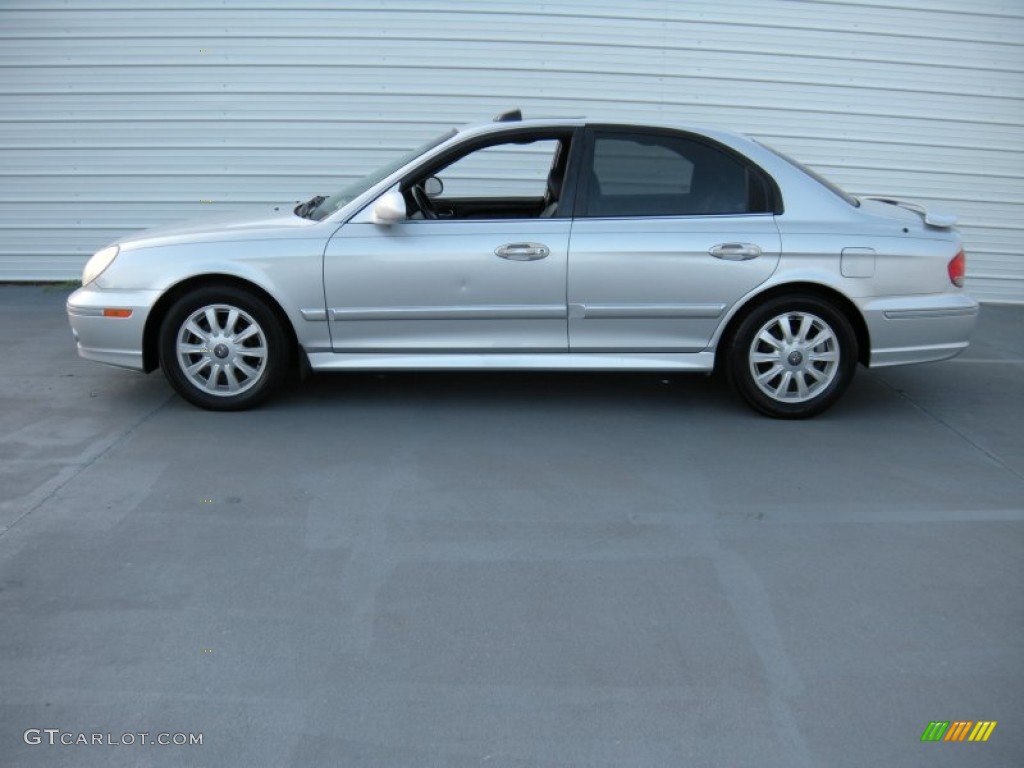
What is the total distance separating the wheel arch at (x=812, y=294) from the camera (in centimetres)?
574

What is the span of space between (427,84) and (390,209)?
3476 mm

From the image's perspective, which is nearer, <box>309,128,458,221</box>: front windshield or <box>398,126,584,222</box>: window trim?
<box>398,126,584,222</box>: window trim

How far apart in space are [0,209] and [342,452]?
5.44 metres

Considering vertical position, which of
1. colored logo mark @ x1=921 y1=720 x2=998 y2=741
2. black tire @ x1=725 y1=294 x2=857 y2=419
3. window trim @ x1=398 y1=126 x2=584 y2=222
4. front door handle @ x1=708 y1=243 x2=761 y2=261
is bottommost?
colored logo mark @ x1=921 y1=720 x2=998 y2=741

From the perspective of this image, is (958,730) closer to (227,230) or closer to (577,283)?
(577,283)

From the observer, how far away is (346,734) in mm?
3041

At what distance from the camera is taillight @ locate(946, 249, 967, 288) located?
5766 millimetres

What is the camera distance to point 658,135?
230 inches

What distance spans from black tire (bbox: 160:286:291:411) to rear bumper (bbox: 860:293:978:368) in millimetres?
3201

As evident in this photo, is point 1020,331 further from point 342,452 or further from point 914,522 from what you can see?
point 342,452

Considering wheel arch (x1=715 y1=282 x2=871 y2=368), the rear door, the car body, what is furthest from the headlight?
wheel arch (x1=715 y1=282 x2=871 y2=368)

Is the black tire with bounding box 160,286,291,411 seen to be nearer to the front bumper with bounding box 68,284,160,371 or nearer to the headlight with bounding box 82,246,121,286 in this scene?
Answer: the front bumper with bounding box 68,284,160,371

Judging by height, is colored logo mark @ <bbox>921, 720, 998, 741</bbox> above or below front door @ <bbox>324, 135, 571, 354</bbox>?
below

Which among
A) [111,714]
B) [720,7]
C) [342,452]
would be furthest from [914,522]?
[720,7]
